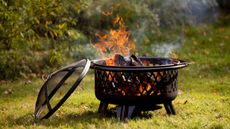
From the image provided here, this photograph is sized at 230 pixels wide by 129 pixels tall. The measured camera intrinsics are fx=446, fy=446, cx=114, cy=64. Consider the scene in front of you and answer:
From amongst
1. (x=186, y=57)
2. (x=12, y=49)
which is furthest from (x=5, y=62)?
(x=186, y=57)

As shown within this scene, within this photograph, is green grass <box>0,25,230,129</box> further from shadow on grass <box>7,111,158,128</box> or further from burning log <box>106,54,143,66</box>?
burning log <box>106,54,143,66</box>

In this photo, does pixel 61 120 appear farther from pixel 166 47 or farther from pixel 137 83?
pixel 166 47

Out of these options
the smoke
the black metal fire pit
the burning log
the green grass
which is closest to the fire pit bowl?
the black metal fire pit

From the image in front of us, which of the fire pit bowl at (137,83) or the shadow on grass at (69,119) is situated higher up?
the fire pit bowl at (137,83)

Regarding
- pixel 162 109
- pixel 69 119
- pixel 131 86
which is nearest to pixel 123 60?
pixel 131 86

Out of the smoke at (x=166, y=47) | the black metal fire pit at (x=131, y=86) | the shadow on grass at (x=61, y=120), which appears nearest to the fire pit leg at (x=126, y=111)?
the black metal fire pit at (x=131, y=86)

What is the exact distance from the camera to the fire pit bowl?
5287 millimetres

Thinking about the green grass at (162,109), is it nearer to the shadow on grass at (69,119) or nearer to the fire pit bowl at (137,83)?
the shadow on grass at (69,119)

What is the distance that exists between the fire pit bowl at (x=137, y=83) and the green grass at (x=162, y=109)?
0.27m

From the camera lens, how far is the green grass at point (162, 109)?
17.4 feet

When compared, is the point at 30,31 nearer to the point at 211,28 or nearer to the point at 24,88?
the point at 24,88

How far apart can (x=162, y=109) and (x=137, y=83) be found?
3.07 feet

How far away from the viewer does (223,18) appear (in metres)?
14.4

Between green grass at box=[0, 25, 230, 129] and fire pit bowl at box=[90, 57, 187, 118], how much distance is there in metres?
0.27
